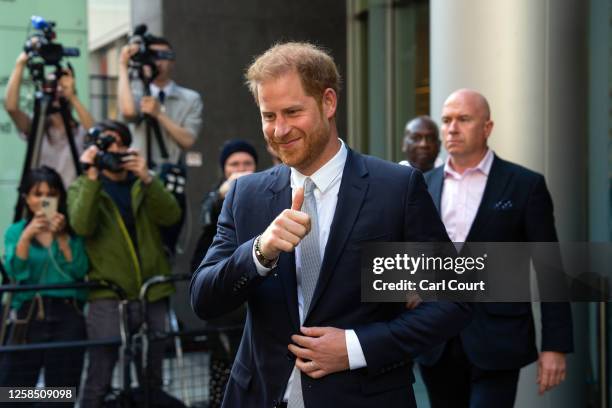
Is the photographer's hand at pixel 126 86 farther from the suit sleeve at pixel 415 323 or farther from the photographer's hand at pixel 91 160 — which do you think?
the suit sleeve at pixel 415 323

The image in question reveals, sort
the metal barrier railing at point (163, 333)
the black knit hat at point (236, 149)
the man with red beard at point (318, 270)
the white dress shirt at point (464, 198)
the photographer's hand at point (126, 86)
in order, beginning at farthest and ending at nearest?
the photographer's hand at point (126, 86), the black knit hat at point (236, 149), the metal barrier railing at point (163, 333), the white dress shirt at point (464, 198), the man with red beard at point (318, 270)

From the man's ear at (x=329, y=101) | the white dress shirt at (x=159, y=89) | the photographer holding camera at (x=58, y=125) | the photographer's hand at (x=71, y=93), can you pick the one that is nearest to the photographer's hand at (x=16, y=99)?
the photographer holding camera at (x=58, y=125)

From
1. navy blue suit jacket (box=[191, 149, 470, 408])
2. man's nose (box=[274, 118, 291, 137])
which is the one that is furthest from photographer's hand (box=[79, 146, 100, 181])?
man's nose (box=[274, 118, 291, 137])

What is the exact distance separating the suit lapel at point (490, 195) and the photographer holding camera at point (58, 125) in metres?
3.11

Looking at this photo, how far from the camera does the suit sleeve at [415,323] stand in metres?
2.61

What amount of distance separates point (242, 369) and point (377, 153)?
8.51 meters

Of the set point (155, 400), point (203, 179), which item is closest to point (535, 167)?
point (155, 400)

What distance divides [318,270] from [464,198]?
2193 millimetres

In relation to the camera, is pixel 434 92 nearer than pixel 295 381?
No

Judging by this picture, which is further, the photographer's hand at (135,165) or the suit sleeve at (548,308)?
the photographer's hand at (135,165)

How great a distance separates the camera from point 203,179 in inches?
398

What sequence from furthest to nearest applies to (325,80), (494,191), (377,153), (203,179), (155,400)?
(377,153) < (203,179) < (155,400) < (494,191) < (325,80)

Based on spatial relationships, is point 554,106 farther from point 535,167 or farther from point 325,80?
point 325,80

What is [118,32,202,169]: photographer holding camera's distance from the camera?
6.63m
